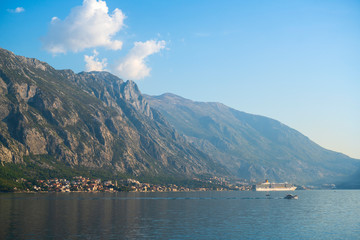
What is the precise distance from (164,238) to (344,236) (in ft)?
144

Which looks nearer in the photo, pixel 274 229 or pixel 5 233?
pixel 5 233

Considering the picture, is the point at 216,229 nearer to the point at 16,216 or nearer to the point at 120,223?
the point at 120,223

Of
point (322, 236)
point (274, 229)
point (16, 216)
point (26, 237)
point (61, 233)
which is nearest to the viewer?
point (26, 237)

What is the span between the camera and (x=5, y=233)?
72000mm

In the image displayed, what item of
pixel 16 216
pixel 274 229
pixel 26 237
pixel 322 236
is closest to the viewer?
pixel 26 237

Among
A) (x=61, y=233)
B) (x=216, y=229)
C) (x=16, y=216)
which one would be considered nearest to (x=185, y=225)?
(x=216, y=229)

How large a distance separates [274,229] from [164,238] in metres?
33.3

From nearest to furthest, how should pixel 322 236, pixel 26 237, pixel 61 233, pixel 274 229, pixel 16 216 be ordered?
1. pixel 26 237
2. pixel 61 233
3. pixel 322 236
4. pixel 274 229
5. pixel 16 216

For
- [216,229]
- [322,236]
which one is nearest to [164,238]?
[216,229]

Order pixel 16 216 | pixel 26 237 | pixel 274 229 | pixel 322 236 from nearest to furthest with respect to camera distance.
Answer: pixel 26 237, pixel 322 236, pixel 274 229, pixel 16 216

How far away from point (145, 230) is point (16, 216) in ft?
139

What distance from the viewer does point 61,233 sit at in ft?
245

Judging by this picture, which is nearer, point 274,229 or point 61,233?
point 61,233

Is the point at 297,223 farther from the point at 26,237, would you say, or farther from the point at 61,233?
the point at 26,237
